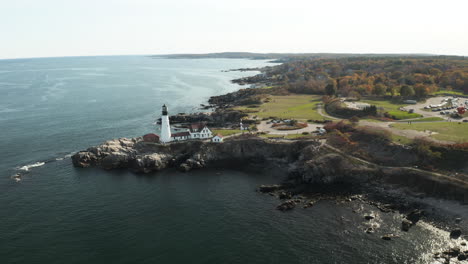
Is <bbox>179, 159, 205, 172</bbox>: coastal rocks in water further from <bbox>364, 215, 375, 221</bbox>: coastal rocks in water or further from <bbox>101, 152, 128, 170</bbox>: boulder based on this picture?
<bbox>364, 215, 375, 221</bbox>: coastal rocks in water

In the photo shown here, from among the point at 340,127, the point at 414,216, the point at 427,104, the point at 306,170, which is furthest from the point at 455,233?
the point at 427,104

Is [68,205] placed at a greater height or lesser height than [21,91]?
lesser

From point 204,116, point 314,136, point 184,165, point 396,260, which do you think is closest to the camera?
point 396,260

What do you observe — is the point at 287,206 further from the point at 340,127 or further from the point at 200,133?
the point at 340,127

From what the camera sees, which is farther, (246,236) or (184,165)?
(184,165)

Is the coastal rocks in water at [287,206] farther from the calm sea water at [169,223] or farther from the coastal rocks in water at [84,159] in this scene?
the coastal rocks in water at [84,159]

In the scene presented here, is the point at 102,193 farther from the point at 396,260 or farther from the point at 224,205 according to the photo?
the point at 396,260

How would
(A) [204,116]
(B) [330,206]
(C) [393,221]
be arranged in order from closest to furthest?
(C) [393,221]
(B) [330,206]
(A) [204,116]

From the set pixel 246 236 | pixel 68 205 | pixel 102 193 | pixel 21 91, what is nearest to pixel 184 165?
pixel 102 193
